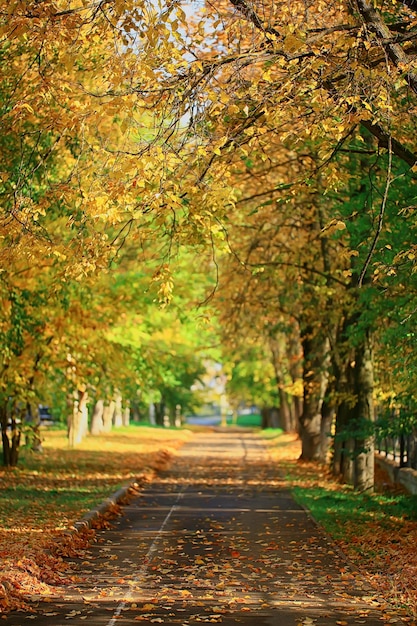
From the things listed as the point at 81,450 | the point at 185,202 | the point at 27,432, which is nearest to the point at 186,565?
the point at 185,202

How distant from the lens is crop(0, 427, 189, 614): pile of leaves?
994 cm

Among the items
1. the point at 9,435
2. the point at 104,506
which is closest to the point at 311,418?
the point at 9,435

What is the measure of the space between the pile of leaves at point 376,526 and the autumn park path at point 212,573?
0.85 feet

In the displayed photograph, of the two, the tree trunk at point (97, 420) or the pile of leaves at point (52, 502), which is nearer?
the pile of leaves at point (52, 502)

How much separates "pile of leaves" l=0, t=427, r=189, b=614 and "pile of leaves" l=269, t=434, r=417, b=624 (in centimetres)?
357

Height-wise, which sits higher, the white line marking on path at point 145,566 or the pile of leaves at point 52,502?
the pile of leaves at point 52,502

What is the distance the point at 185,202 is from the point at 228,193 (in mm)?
610

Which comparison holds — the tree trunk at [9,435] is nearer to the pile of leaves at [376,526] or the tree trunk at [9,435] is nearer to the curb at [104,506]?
the curb at [104,506]

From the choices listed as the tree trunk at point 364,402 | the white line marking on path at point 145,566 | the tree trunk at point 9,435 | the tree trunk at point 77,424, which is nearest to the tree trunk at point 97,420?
the tree trunk at point 77,424

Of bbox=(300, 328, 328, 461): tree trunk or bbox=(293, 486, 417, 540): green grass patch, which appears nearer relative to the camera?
bbox=(293, 486, 417, 540): green grass patch

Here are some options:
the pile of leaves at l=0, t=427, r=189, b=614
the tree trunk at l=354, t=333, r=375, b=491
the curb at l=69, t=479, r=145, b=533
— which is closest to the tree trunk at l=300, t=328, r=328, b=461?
the pile of leaves at l=0, t=427, r=189, b=614

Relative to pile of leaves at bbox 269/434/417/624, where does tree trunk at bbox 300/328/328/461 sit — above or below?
above

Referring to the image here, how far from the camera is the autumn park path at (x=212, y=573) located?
29.0 feet

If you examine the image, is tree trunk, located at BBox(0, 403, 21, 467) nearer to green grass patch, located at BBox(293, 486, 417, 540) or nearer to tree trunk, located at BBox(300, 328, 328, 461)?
green grass patch, located at BBox(293, 486, 417, 540)
